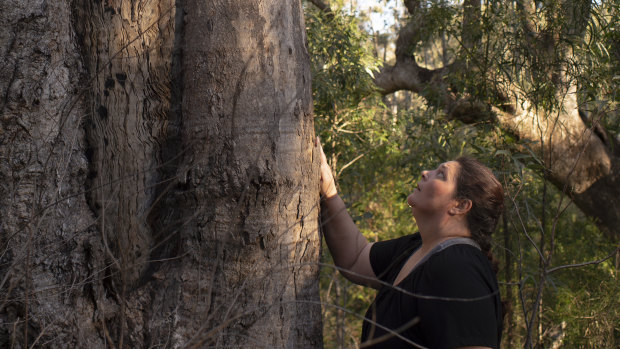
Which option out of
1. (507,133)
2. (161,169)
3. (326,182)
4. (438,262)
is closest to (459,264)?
(438,262)

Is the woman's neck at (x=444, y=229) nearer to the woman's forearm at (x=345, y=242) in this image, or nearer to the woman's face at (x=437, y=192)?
the woman's face at (x=437, y=192)

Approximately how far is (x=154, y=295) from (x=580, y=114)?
4.80 meters

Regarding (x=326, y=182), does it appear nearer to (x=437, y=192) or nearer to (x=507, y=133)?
(x=437, y=192)

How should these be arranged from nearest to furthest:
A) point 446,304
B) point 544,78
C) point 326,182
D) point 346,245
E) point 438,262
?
point 446,304, point 438,262, point 326,182, point 346,245, point 544,78

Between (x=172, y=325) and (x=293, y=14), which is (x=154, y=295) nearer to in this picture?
(x=172, y=325)

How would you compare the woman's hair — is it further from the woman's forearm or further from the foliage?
the foliage

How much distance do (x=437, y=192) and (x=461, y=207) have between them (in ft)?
0.32

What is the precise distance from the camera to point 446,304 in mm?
1728

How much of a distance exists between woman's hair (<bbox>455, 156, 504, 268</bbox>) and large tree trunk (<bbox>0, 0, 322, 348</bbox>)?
0.53 m

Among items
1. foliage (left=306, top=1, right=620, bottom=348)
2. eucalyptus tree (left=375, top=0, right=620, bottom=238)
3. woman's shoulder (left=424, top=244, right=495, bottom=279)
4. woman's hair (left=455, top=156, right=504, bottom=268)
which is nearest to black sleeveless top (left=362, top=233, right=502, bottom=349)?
woman's shoulder (left=424, top=244, right=495, bottom=279)

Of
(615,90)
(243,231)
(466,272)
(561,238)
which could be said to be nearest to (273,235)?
(243,231)

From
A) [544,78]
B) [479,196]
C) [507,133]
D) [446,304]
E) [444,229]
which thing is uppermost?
[544,78]

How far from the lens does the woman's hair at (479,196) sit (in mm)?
2057

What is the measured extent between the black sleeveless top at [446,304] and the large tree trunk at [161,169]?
28 centimetres
